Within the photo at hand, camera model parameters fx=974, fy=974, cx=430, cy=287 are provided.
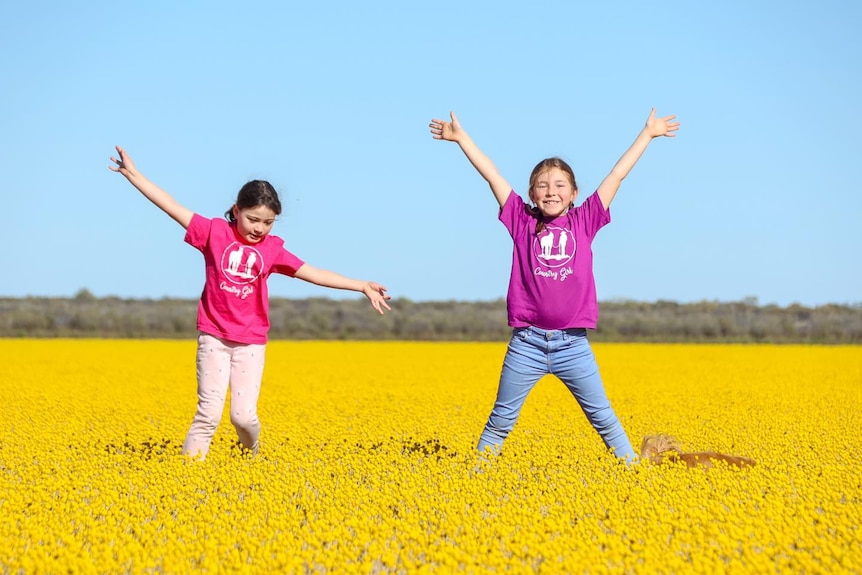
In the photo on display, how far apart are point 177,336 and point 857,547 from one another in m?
26.5

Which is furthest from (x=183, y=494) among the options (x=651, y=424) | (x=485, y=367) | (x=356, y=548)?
(x=485, y=367)

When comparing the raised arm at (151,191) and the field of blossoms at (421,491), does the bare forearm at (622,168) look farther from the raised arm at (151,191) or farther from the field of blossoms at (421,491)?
the raised arm at (151,191)

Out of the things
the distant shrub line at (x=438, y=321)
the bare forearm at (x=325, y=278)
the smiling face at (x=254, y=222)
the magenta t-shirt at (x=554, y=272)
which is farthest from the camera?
the distant shrub line at (x=438, y=321)

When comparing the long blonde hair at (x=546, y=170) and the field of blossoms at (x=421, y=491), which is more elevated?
the long blonde hair at (x=546, y=170)

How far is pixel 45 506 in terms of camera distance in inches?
221

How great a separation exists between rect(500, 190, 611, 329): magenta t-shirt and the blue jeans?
0.31 feet

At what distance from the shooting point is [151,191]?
6953mm

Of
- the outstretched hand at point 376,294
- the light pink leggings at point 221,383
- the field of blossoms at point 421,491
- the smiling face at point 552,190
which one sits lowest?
the field of blossoms at point 421,491

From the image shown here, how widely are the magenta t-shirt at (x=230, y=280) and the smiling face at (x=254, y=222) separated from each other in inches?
2.4

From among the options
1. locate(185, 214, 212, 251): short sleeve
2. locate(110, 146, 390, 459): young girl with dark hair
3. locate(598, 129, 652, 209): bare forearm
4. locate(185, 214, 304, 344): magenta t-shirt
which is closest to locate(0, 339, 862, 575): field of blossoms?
locate(110, 146, 390, 459): young girl with dark hair

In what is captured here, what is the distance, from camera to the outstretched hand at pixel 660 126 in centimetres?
680

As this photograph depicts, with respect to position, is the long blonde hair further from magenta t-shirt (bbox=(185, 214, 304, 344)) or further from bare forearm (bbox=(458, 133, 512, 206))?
magenta t-shirt (bbox=(185, 214, 304, 344))

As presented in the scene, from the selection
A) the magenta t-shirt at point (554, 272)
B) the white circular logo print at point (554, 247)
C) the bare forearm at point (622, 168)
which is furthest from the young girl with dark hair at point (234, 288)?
the bare forearm at point (622, 168)

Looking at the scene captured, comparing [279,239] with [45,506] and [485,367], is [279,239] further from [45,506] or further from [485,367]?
[485,367]
